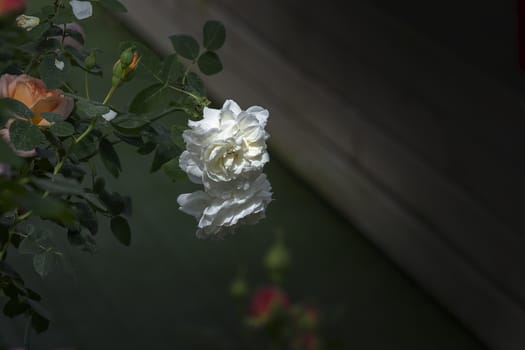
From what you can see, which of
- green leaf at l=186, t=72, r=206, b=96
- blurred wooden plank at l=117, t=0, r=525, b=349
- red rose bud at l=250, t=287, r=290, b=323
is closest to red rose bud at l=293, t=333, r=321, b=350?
red rose bud at l=250, t=287, r=290, b=323

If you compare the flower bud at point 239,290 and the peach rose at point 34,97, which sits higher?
the peach rose at point 34,97

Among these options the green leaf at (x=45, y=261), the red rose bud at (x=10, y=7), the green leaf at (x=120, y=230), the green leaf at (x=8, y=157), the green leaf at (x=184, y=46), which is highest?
the green leaf at (x=8, y=157)

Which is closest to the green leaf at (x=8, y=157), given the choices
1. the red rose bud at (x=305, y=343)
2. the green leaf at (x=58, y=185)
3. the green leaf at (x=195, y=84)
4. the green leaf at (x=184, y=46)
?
the green leaf at (x=58, y=185)

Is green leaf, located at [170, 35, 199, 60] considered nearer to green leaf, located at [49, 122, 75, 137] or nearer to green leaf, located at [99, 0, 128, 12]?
green leaf, located at [99, 0, 128, 12]

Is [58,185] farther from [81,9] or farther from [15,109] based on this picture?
[81,9]

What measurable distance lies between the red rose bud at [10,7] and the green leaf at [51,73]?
3.4 inches

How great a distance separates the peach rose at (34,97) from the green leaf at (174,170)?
0.39 ft

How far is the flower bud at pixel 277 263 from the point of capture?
2654 millimetres

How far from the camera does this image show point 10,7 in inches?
33.6

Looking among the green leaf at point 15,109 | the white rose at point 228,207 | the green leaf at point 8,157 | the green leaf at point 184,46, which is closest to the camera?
the green leaf at point 8,157

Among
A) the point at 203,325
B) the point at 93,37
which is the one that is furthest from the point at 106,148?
the point at 93,37

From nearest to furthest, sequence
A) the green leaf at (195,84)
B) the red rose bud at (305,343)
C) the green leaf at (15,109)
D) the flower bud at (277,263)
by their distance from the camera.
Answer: the green leaf at (15,109)
the green leaf at (195,84)
the red rose bud at (305,343)
the flower bud at (277,263)

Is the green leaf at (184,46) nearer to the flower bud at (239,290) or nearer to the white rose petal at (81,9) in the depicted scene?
the white rose petal at (81,9)

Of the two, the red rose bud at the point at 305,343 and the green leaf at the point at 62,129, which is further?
the red rose bud at the point at 305,343
